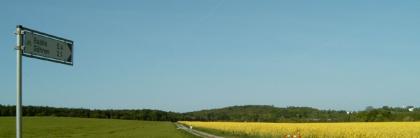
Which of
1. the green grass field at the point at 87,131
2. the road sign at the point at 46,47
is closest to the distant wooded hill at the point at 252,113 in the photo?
the green grass field at the point at 87,131

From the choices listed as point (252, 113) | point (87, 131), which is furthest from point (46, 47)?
point (252, 113)

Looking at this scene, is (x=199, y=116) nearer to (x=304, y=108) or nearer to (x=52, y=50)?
(x=304, y=108)

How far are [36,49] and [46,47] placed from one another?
0.13m

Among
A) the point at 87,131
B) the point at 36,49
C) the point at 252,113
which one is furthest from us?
the point at 252,113

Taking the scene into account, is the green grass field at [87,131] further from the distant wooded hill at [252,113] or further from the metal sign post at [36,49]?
the distant wooded hill at [252,113]

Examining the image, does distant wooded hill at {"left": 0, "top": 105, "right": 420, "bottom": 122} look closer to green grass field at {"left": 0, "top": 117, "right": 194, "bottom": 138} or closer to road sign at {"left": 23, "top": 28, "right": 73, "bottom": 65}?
green grass field at {"left": 0, "top": 117, "right": 194, "bottom": 138}

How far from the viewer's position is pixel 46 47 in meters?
7.04

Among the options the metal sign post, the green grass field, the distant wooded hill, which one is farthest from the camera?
the distant wooded hill

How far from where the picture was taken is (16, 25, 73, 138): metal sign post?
6.78 meters

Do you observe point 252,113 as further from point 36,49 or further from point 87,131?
point 36,49

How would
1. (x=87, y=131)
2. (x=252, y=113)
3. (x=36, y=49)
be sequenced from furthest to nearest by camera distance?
1. (x=252, y=113)
2. (x=87, y=131)
3. (x=36, y=49)

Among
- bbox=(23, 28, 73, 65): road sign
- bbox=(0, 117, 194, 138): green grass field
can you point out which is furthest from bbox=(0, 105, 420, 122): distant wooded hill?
bbox=(23, 28, 73, 65): road sign

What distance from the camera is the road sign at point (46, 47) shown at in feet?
22.5

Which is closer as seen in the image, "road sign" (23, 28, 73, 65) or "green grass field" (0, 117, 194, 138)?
"road sign" (23, 28, 73, 65)
